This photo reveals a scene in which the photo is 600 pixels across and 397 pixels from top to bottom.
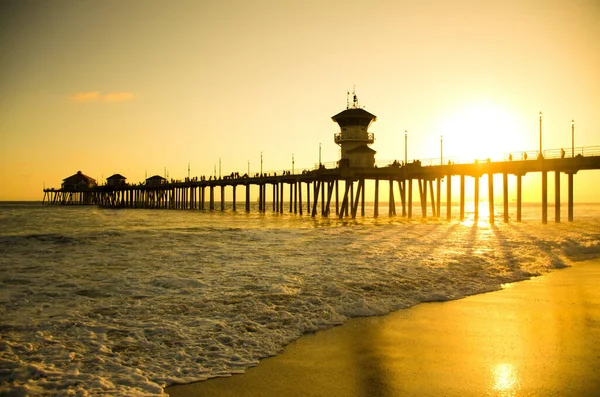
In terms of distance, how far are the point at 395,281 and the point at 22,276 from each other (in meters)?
10.6

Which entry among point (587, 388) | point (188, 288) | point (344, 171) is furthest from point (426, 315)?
point (344, 171)

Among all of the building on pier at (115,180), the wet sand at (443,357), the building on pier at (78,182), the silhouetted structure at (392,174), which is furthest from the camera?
the building on pier at (78,182)

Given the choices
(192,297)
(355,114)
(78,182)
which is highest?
(355,114)

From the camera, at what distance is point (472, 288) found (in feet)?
37.0

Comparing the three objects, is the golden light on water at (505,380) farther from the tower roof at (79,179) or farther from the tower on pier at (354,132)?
the tower roof at (79,179)

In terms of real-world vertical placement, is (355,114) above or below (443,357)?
above

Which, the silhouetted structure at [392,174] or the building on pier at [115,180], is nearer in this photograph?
the silhouetted structure at [392,174]

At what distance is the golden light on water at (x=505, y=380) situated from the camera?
16.9ft

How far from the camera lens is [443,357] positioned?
6277mm

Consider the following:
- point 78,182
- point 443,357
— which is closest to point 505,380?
point 443,357

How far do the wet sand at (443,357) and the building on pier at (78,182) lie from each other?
12498 cm

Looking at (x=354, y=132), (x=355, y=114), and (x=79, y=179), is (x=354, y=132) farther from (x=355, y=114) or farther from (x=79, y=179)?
(x=79, y=179)

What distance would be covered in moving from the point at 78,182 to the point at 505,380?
129874mm

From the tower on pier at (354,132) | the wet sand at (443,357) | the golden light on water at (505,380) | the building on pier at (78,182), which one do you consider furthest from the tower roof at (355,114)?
the building on pier at (78,182)
